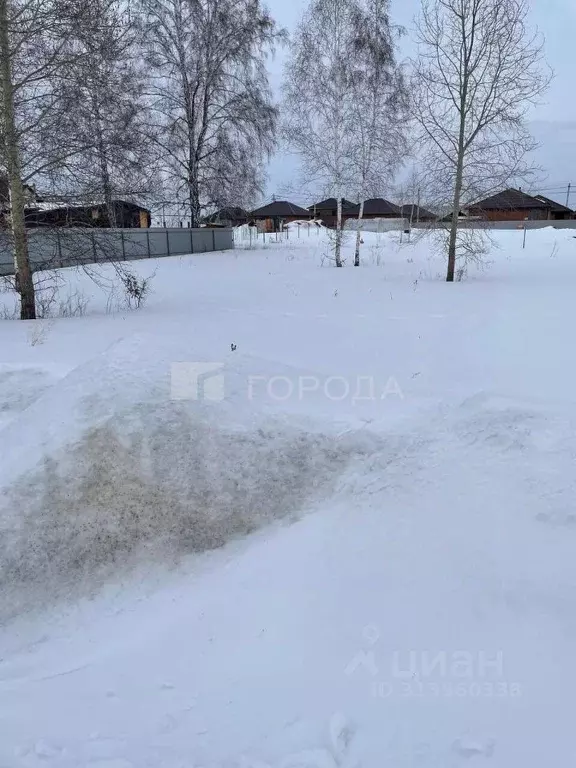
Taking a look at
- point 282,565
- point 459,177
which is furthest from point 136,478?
point 459,177

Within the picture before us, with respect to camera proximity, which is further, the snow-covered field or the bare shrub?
the bare shrub

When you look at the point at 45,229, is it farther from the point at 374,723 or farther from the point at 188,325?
the point at 374,723

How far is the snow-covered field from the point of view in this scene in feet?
6.72

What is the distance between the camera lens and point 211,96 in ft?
76.5

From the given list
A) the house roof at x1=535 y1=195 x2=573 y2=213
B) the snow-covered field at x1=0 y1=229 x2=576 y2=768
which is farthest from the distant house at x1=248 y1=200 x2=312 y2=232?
the snow-covered field at x1=0 y1=229 x2=576 y2=768

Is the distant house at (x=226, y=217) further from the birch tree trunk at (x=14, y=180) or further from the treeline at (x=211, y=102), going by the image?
the birch tree trunk at (x=14, y=180)

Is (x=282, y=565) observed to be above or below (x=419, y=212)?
below

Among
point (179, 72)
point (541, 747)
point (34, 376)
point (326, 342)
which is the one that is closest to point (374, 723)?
point (541, 747)

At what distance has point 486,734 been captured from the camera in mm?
1981
